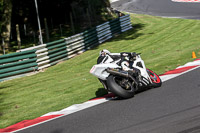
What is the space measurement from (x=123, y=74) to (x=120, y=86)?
302 millimetres

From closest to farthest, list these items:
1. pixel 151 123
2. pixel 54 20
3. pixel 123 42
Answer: pixel 151 123, pixel 123 42, pixel 54 20

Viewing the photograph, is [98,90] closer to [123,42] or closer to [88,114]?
[88,114]

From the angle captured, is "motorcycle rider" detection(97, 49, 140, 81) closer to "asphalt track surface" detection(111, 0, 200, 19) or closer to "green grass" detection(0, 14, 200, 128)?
"green grass" detection(0, 14, 200, 128)

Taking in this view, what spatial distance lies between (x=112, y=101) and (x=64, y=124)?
1.68 meters

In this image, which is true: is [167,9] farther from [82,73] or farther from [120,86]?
[120,86]

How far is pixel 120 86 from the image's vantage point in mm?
8070

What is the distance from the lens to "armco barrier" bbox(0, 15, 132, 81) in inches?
608

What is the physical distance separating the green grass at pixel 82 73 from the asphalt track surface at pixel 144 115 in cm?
165

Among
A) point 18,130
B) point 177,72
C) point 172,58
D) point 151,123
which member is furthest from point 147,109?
point 172,58

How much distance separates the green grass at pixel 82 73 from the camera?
9.79 meters

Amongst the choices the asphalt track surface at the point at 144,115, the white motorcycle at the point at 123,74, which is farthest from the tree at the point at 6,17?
the asphalt track surface at the point at 144,115

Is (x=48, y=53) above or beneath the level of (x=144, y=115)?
above

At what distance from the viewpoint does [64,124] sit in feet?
A: 23.6

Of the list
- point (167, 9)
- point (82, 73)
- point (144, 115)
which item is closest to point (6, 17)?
point (82, 73)
